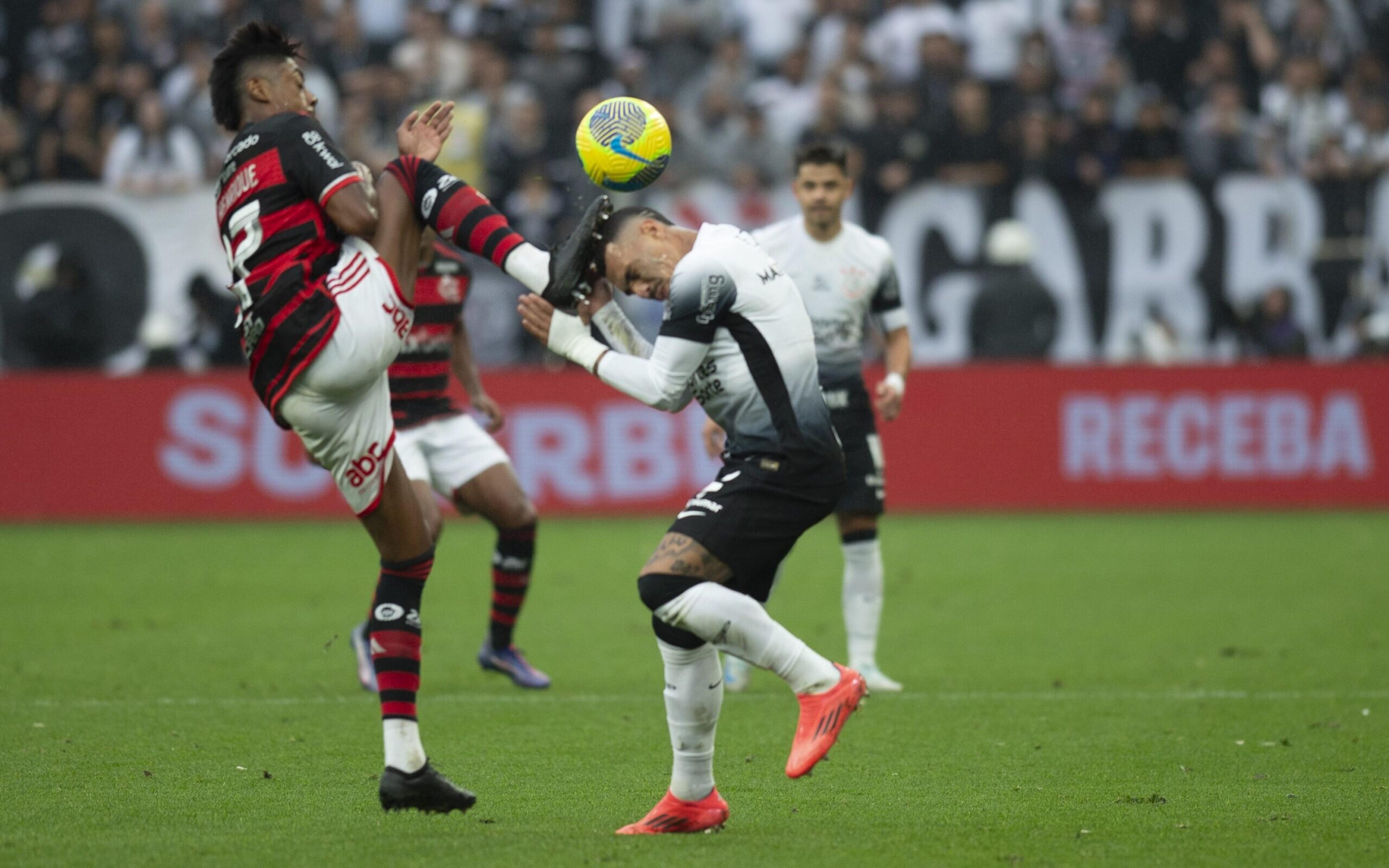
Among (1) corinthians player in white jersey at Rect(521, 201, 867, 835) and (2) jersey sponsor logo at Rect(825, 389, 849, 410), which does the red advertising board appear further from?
(1) corinthians player in white jersey at Rect(521, 201, 867, 835)

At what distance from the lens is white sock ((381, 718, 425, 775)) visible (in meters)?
5.76

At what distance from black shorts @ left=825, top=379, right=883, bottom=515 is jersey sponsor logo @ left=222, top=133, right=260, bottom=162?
4.01 meters

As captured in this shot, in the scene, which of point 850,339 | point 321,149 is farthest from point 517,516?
point 321,149

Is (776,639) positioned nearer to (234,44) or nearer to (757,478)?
(757,478)

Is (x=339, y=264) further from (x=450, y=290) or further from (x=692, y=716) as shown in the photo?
(x=450, y=290)

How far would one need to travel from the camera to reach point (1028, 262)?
18.0 metres

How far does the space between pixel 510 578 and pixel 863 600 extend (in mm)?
1860

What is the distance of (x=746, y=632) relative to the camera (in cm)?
556

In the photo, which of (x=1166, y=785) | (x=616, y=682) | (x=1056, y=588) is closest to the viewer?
(x=1166, y=785)

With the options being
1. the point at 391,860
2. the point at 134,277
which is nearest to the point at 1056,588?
the point at 391,860

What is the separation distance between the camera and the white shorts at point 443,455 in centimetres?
896

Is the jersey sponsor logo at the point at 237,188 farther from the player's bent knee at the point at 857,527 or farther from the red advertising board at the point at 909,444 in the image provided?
the red advertising board at the point at 909,444

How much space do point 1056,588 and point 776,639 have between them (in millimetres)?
7154

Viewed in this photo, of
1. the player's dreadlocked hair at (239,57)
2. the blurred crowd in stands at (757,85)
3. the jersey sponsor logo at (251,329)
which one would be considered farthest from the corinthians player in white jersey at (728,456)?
the blurred crowd in stands at (757,85)
